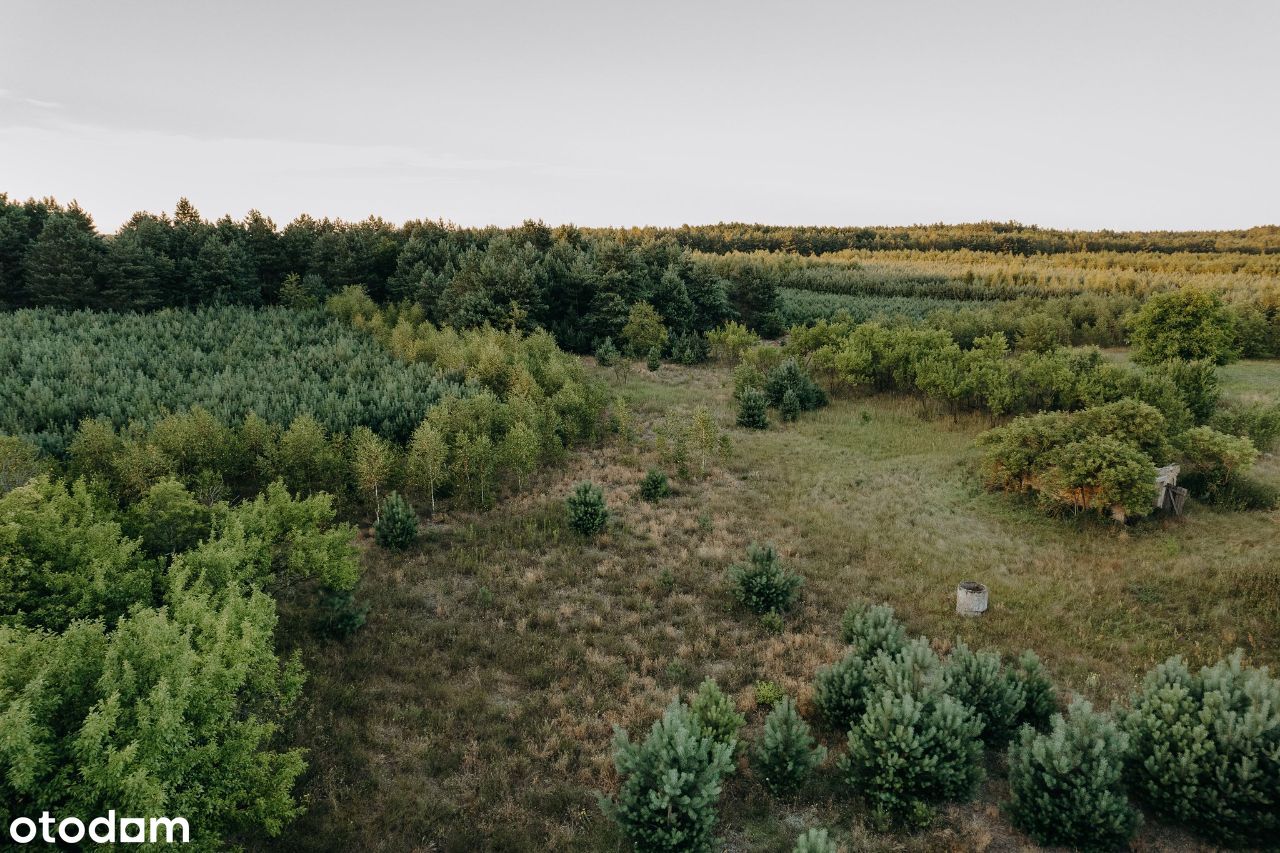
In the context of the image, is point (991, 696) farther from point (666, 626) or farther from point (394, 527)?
point (394, 527)

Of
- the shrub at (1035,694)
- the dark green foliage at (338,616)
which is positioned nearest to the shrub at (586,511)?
the dark green foliage at (338,616)

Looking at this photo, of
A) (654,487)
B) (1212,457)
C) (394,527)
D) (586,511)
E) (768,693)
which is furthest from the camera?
(654,487)

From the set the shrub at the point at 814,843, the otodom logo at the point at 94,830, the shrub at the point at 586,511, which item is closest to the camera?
the otodom logo at the point at 94,830

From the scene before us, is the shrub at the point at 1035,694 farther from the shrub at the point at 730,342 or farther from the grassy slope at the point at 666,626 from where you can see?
the shrub at the point at 730,342

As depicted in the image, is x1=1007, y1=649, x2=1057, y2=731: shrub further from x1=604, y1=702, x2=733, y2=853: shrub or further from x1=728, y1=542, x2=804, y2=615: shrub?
x1=604, y1=702, x2=733, y2=853: shrub

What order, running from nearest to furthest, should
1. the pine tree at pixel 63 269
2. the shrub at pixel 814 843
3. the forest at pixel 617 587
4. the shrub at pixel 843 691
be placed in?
the shrub at pixel 814 843 → the forest at pixel 617 587 → the shrub at pixel 843 691 → the pine tree at pixel 63 269

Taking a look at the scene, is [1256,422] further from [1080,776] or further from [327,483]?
[327,483]

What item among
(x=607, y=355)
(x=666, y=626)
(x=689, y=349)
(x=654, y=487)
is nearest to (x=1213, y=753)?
(x=666, y=626)
